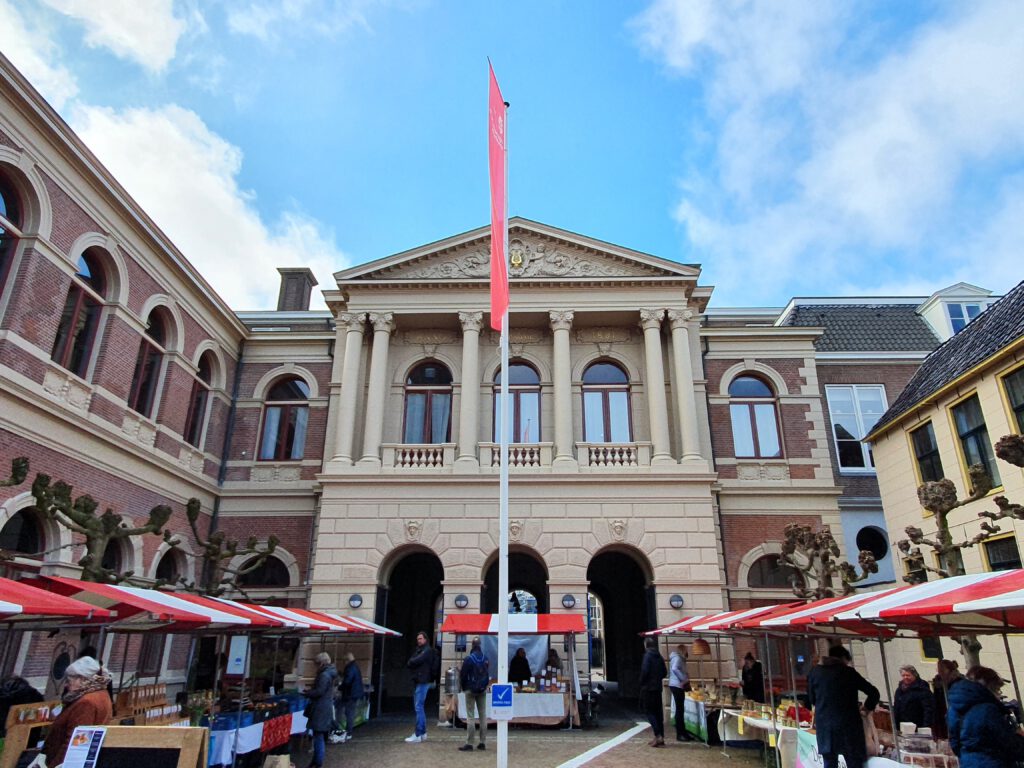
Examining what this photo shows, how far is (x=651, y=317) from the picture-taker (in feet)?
68.2

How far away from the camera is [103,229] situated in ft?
51.7

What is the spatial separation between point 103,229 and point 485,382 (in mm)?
10842

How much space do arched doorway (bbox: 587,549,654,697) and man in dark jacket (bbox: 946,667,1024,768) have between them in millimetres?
16949

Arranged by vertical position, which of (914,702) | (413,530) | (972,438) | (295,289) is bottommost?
(914,702)

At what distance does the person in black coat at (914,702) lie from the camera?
931 centimetres

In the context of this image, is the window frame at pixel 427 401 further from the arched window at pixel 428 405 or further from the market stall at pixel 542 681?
the market stall at pixel 542 681

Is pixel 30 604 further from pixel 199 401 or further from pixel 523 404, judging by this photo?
pixel 523 404

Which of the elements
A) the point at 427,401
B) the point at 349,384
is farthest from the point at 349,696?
the point at 427,401

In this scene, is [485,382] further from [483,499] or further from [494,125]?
[494,125]

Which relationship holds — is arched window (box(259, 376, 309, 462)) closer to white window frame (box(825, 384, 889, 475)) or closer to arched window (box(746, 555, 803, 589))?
arched window (box(746, 555, 803, 589))

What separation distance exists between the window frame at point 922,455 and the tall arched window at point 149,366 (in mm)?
19513

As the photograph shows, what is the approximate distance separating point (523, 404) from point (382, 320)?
16.7ft

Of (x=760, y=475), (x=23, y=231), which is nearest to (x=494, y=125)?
(x=23, y=231)

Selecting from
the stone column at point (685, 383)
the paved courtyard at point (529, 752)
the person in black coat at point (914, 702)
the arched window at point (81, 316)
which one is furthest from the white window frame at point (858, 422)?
the arched window at point (81, 316)
